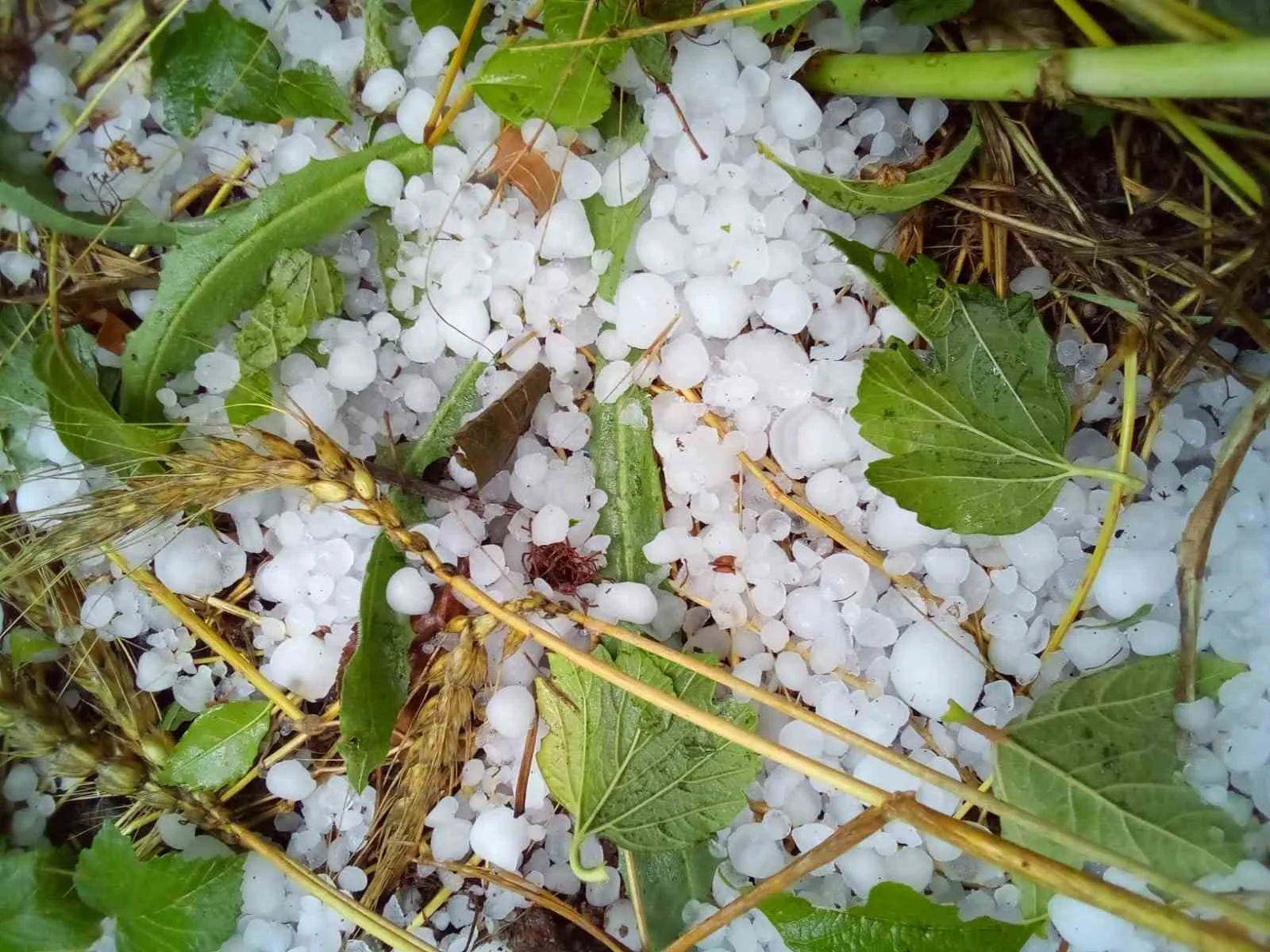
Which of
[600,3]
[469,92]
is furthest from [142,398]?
[600,3]

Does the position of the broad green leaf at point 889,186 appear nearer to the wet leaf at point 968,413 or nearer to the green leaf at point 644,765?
the wet leaf at point 968,413

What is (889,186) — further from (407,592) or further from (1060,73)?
(407,592)

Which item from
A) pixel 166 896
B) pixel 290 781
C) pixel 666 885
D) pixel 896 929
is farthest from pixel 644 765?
pixel 166 896

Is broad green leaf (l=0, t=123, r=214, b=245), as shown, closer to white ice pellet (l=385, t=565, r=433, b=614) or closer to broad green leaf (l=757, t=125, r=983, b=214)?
white ice pellet (l=385, t=565, r=433, b=614)

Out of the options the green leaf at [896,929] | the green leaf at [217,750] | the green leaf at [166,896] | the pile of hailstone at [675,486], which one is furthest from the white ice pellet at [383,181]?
the green leaf at [896,929]

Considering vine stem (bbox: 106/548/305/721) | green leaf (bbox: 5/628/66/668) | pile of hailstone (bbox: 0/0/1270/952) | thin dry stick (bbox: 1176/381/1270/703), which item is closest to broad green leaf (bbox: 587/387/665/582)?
pile of hailstone (bbox: 0/0/1270/952)

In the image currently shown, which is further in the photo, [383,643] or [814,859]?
[383,643]

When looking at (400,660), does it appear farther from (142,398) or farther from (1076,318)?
(1076,318)
